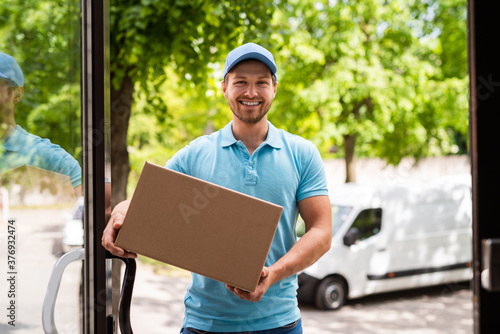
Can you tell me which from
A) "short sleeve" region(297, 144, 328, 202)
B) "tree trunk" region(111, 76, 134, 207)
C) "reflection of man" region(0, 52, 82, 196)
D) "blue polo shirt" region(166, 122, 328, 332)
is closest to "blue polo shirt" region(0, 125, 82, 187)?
"reflection of man" region(0, 52, 82, 196)

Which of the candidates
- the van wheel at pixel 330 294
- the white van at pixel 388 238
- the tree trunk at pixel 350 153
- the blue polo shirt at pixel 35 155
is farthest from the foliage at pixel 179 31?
the tree trunk at pixel 350 153

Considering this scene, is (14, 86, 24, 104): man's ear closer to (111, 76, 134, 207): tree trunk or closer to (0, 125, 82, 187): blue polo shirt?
(0, 125, 82, 187): blue polo shirt

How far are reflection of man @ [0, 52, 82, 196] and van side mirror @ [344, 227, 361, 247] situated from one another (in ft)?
19.9

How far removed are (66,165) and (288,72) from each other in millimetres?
7328

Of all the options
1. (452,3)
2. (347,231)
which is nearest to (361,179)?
(452,3)

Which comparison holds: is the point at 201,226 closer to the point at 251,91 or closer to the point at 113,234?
the point at 113,234

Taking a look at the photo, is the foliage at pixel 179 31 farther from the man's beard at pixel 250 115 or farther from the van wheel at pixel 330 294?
the van wheel at pixel 330 294

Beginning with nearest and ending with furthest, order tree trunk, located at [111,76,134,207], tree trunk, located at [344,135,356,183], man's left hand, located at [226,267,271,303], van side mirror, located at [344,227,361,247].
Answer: man's left hand, located at [226,267,271,303]
tree trunk, located at [111,76,134,207]
van side mirror, located at [344,227,361,247]
tree trunk, located at [344,135,356,183]

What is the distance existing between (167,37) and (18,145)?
250cm

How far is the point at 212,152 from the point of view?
1.84 m

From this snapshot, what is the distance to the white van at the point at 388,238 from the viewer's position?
23.2 feet

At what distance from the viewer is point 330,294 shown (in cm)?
717

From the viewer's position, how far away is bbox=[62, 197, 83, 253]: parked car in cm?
136

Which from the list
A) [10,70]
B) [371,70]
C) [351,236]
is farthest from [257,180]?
[371,70]
